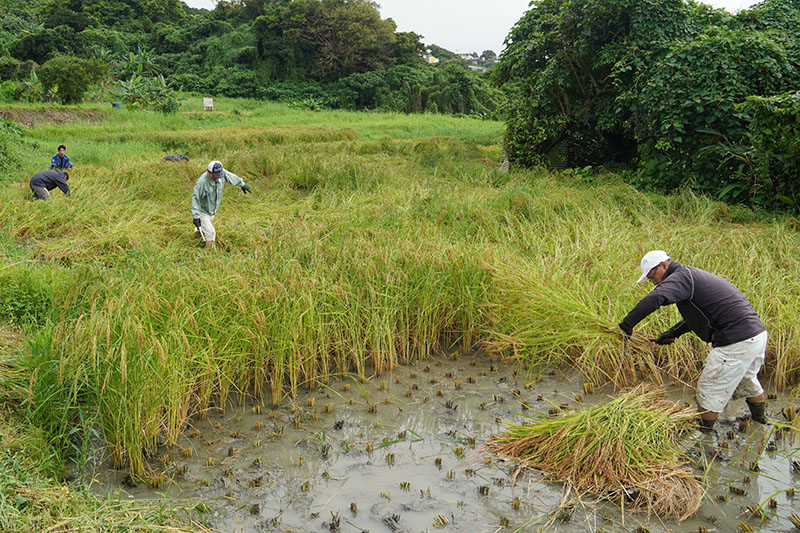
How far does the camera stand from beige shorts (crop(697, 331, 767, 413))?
3.81 meters

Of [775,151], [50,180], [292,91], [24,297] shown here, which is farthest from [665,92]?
[292,91]

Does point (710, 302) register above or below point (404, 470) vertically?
above

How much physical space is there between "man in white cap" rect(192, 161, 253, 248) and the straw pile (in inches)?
202

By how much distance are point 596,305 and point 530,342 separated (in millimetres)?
689

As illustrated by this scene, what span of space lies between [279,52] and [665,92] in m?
31.3

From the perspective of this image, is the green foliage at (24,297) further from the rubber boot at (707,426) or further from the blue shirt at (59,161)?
the blue shirt at (59,161)

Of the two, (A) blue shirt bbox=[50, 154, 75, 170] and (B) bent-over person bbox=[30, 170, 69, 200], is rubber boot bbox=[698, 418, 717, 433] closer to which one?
(B) bent-over person bbox=[30, 170, 69, 200]

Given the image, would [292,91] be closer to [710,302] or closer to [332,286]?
[332,286]

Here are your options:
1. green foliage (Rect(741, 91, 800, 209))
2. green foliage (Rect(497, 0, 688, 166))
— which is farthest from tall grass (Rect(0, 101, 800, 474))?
green foliage (Rect(497, 0, 688, 166))

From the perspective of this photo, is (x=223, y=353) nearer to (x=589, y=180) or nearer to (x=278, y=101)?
(x=589, y=180)

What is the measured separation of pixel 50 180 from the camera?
8953 mm

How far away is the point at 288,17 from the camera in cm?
3603

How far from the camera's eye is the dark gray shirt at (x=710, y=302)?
3.74 metres

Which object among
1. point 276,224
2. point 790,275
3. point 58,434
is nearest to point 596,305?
point 790,275
